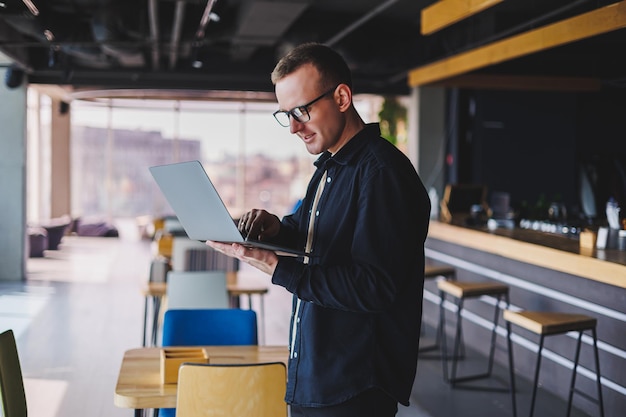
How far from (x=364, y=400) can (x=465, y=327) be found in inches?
239

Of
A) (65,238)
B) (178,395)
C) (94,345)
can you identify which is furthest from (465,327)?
(65,238)

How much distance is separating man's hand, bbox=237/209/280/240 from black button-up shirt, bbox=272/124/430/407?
30 cm

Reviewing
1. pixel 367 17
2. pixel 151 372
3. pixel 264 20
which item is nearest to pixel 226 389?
pixel 151 372

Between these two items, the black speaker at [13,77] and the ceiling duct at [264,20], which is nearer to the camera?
the ceiling duct at [264,20]

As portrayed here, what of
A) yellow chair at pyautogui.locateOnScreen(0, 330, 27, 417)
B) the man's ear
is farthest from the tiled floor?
the man's ear

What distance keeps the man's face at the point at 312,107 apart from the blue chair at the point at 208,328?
2.04m

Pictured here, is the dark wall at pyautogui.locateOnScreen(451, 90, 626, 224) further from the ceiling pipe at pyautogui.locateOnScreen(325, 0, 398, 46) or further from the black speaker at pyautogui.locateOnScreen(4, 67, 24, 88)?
the black speaker at pyautogui.locateOnScreen(4, 67, 24, 88)

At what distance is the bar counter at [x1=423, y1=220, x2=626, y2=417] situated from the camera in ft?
17.6

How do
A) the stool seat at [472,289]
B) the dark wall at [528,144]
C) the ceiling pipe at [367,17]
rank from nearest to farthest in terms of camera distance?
the stool seat at [472,289] < the ceiling pipe at [367,17] < the dark wall at [528,144]

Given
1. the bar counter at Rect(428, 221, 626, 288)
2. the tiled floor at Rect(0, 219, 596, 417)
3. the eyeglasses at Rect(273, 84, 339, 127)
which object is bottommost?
the tiled floor at Rect(0, 219, 596, 417)

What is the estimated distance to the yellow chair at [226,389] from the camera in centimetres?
275

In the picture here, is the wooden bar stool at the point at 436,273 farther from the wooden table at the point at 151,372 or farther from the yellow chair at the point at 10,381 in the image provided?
the yellow chair at the point at 10,381

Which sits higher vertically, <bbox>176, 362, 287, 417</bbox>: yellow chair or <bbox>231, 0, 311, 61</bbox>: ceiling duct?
<bbox>231, 0, 311, 61</bbox>: ceiling duct

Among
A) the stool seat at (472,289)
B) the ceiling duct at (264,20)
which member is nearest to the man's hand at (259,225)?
the stool seat at (472,289)
